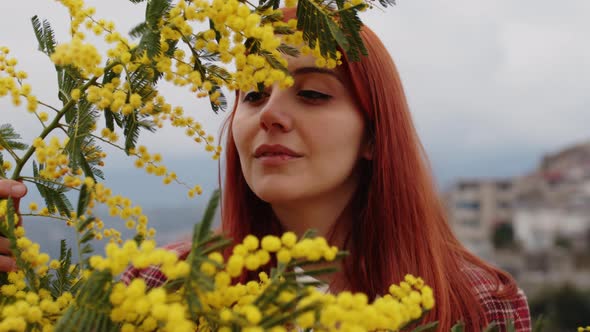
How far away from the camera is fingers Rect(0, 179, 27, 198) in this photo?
108cm

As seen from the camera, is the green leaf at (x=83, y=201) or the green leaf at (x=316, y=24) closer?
the green leaf at (x=83, y=201)

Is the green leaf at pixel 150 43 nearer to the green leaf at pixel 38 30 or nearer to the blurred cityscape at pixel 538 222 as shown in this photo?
the green leaf at pixel 38 30

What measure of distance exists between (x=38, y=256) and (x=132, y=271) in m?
1.08

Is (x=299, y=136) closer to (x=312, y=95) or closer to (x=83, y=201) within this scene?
(x=312, y=95)

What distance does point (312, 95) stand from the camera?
1742mm

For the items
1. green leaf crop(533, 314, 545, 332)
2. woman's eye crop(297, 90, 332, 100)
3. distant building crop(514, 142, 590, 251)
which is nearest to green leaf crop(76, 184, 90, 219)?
green leaf crop(533, 314, 545, 332)

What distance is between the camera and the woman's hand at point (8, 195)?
1.06 m

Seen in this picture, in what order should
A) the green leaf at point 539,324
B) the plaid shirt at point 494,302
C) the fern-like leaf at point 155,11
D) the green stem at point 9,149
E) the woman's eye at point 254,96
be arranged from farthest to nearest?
the plaid shirt at point 494,302 < the woman's eye at point 254,96 < the green stem at point 9,149 < the fern-like leaf at point 155,11 < the green leaf at point 539,324

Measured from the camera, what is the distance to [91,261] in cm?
80

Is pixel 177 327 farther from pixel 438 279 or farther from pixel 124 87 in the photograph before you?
pixel 438 279

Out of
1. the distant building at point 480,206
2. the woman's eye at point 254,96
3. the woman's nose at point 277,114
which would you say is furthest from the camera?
the distant building at point 480,206

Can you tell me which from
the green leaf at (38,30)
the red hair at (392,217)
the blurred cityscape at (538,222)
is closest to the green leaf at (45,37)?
the green leaf at (38,30)

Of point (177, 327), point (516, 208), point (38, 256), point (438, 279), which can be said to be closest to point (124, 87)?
point (38, 256)

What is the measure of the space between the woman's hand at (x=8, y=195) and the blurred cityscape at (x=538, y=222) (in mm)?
49126
